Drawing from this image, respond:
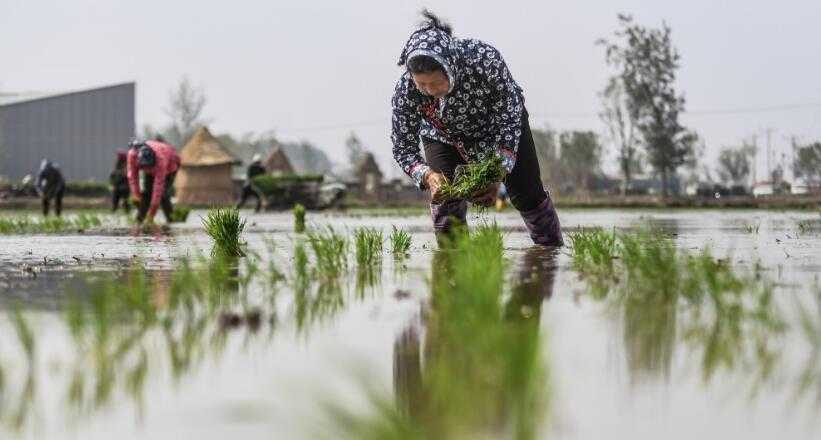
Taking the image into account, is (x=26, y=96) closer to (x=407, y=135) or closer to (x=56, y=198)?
(x=56, y=198)

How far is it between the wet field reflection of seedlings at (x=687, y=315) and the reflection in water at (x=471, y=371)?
1.27 feet

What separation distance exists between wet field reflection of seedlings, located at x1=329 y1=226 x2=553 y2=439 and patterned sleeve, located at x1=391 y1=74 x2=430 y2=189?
481cm

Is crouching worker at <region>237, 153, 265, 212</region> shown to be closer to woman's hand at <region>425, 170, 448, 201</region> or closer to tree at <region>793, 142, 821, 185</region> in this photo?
woman's hand at <region>425, 170, 448, 201</region>

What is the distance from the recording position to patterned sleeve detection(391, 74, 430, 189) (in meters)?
9.23

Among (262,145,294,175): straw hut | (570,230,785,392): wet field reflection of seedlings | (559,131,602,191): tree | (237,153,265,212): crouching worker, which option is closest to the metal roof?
(262,145,294,175): straw hut

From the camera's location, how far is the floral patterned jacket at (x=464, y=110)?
863 centimetres

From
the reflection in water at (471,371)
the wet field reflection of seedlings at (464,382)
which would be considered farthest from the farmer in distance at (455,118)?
the wet field reflection of seedlings at (464,382)

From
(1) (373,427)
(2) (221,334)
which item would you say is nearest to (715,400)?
(1) (373,427)

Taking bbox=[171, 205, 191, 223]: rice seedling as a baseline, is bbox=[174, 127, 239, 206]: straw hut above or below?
above

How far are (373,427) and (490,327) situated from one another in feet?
3.81

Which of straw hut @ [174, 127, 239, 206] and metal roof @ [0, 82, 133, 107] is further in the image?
metal roof @ [0, 82, 133, 107]

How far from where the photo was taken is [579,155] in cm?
11269

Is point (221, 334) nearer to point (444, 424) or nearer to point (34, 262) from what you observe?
point (444, 424)

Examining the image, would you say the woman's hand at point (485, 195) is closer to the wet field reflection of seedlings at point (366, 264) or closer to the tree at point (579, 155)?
the wet field reflection of seedlings at point (366, 264)
